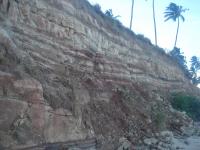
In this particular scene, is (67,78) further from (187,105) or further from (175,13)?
(175,13)

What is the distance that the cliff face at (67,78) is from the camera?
37.2 feet

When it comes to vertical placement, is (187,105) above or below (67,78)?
below

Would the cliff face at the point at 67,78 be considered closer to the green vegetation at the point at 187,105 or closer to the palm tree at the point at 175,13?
the green vegetation at the point at 187,105

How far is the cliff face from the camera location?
446 inches

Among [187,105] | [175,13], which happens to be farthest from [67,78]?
[175,13]

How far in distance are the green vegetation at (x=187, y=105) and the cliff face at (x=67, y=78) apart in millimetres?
4754

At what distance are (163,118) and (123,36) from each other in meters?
8.81

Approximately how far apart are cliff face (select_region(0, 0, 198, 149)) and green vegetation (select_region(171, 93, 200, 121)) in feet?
15.6

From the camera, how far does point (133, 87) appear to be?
962 inches

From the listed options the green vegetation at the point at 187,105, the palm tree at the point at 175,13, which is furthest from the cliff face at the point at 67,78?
the palm tree at the point at 175,13

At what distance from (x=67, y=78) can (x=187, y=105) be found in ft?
65.8

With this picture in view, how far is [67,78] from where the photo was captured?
16516 millimetres

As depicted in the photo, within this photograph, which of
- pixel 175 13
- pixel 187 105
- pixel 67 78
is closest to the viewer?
pixel 67 78

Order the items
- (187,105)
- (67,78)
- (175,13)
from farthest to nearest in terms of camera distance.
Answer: (175,13), (187,105), (67,78)
